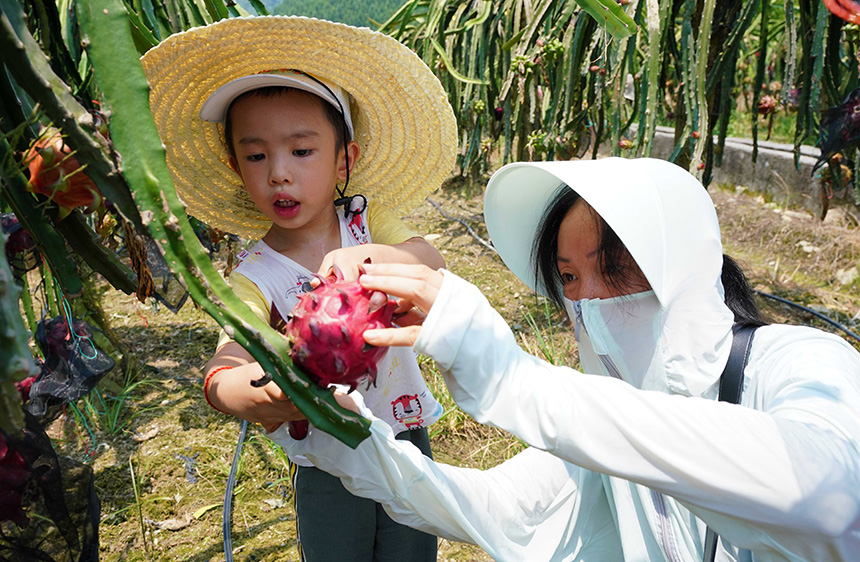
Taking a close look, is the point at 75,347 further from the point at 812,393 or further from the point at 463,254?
the point at 463,254

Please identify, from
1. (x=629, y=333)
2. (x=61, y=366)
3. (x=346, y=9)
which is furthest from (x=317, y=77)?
(x=346, y=9)

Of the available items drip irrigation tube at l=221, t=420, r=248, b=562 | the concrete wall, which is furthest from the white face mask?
the concrete wall

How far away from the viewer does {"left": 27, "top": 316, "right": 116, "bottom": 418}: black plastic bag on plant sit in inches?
75.8

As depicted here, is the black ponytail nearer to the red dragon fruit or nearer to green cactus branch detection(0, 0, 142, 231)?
the red dragon fruit

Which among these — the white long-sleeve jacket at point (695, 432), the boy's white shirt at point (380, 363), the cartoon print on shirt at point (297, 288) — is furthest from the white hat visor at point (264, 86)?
the white long-sleeve jacket at point (695, 432)

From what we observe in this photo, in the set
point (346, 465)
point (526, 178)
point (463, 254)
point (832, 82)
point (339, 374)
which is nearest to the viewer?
point (339, 374)

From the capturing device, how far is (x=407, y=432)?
1.39m

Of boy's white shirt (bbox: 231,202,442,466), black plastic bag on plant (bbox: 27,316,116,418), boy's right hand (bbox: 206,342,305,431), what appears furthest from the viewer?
black plastic bag on plant (bbox: 27,316,116,418)

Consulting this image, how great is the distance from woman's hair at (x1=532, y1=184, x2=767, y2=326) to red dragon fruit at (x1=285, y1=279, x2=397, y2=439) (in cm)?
51

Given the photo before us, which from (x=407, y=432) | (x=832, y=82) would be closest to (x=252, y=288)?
(x=407, y=432)

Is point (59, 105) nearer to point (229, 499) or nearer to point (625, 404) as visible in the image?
point (625, 404)

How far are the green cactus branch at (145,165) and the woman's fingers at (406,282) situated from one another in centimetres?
15

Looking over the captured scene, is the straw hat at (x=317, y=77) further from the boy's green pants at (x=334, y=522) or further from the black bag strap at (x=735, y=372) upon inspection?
the black bag strap at (x=735, y=372)

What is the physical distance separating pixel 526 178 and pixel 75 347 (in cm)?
156
